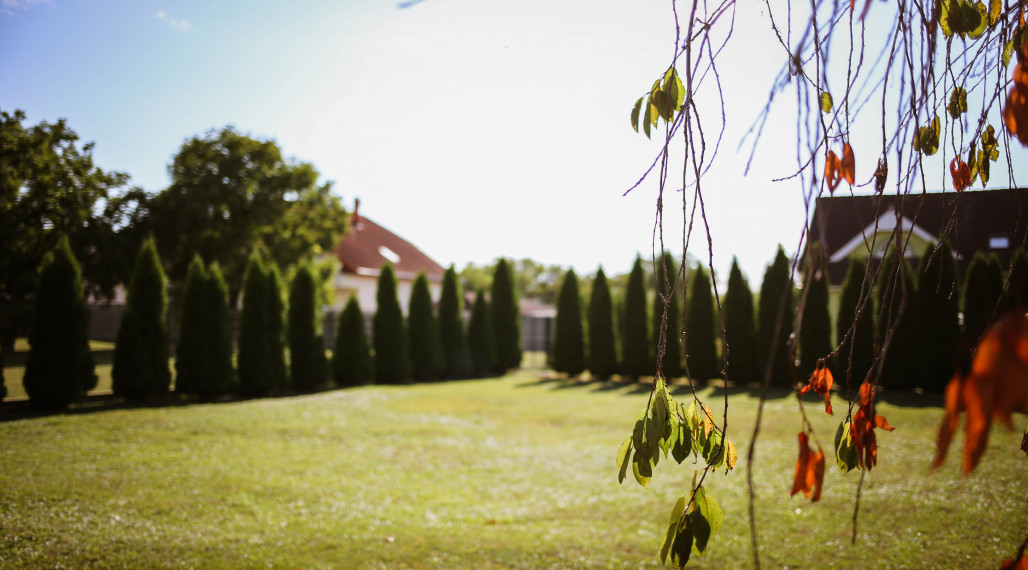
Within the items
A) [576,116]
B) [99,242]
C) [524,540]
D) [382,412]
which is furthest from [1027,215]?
[99,242]

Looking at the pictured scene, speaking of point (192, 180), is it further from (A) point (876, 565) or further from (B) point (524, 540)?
(A) point (876, 565)

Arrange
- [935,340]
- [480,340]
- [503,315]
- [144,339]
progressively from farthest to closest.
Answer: [503,315]
[480,340]
[144,339]
[935,340]

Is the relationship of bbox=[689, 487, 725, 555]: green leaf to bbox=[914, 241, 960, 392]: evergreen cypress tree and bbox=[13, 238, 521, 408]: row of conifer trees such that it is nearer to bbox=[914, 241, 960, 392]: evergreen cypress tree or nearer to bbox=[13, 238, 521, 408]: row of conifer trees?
bbox=[914, 241, 960, 392]: evergreen cypress tree

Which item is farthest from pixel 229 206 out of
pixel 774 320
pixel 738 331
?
pixel 774 320

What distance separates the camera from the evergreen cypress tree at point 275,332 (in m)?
10.8

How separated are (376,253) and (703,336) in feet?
66.8

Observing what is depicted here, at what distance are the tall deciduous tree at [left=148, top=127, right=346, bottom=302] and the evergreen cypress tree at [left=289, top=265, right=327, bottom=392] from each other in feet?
33.5

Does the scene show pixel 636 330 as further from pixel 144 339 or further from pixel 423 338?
pixel 144 339

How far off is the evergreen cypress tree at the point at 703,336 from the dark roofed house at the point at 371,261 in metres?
14.2

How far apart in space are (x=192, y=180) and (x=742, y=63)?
22738 millimetres

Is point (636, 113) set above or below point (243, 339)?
above

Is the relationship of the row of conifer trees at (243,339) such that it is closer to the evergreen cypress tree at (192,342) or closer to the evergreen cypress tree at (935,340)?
the evergreen cypress tree at (192,342)

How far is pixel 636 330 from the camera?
14.5m

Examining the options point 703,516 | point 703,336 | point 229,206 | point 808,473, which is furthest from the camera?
point 229,206
